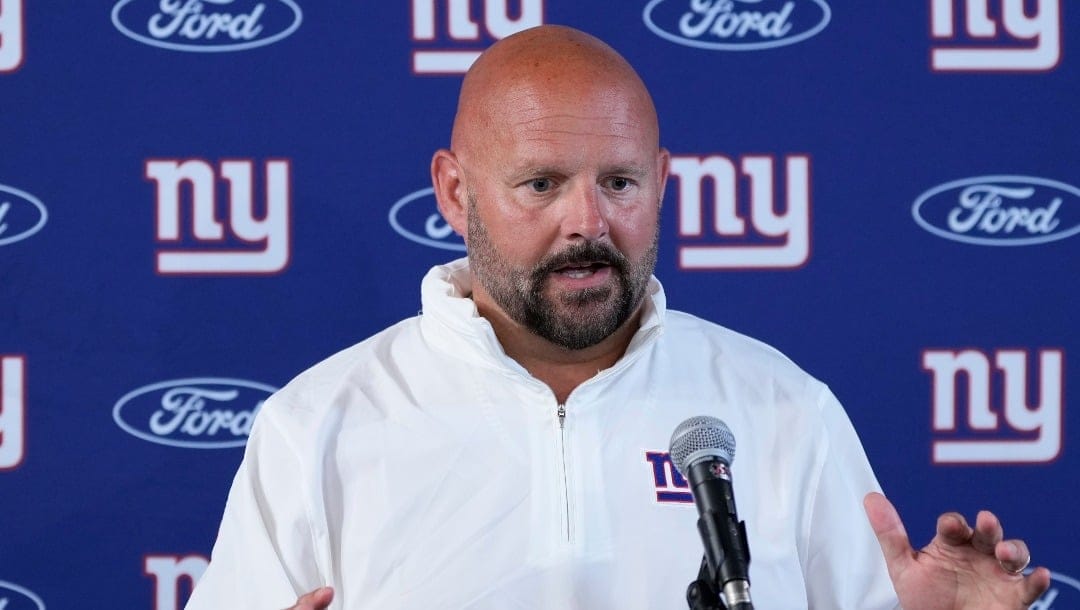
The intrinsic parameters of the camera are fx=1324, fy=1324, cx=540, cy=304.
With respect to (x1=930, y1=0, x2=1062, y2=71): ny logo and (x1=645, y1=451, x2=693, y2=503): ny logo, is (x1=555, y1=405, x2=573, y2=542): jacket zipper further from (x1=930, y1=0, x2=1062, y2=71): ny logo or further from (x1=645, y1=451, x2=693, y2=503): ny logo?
(x1=930, y1=0, x2=1062, y2=71): ny logo

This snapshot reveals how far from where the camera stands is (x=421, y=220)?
2.43 metres

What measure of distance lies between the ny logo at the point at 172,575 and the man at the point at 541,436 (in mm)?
664

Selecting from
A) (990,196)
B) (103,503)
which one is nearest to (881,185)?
Result: (990,196)

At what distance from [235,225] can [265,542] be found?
84 cm

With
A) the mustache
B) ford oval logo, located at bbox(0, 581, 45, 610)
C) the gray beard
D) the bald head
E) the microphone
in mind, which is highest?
the bald head

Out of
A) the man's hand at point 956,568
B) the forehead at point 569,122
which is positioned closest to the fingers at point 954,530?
the man's hand at point 956,568

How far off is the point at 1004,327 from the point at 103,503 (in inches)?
66.5

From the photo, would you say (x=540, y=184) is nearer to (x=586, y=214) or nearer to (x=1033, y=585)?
(x=586, y=214)

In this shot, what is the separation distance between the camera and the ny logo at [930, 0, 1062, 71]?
2484mm

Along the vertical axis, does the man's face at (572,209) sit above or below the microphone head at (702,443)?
above

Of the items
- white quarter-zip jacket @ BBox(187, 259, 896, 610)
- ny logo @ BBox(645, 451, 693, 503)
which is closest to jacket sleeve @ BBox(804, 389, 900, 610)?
white quarter-zip jacket @ BBox(187, 259, 896, 610)

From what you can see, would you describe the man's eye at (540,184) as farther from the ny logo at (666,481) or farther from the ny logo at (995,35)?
the ny logo at (995,35)

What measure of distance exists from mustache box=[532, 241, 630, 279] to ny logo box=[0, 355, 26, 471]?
111cm

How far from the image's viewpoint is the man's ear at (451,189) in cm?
190
